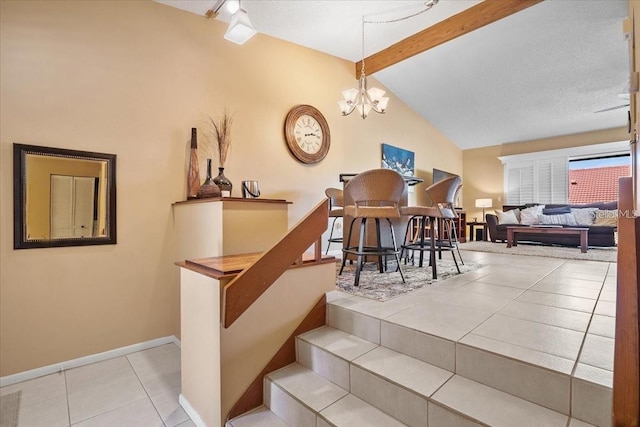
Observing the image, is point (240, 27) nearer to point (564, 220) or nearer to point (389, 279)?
point (389, 279)

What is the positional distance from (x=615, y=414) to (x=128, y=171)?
3182 mm

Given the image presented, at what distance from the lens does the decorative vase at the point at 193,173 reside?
115 inches

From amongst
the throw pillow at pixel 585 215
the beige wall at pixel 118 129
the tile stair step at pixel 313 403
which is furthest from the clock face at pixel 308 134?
the throw pillow at pixel 585 215

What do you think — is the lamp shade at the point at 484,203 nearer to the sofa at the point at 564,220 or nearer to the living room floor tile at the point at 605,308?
the sofa at the point at 564,220

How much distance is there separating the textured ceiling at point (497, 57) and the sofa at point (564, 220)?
189cm

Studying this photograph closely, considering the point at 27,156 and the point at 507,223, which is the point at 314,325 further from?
the point at 507,223

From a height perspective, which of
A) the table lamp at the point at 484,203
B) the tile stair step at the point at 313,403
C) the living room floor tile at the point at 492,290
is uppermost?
the table lamp at the point at 484,203

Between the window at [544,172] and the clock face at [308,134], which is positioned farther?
the window at [544,172]

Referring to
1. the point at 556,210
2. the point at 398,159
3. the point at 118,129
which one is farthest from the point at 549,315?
the point at 556,210

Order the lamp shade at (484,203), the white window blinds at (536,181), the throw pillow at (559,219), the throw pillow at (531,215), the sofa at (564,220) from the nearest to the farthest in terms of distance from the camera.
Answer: the sofa at (564,220) < the throw pillow at (559,219) < the throw pillow at (531,215) < the white window blinds at (536,181) < the lamp shade at (484,203)

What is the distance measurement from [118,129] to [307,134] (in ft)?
7.55

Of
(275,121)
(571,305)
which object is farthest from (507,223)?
(275,121)

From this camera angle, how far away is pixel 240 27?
2.43 m

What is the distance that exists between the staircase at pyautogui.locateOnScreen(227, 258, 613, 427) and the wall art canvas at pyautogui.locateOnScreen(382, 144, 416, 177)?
4.02m
